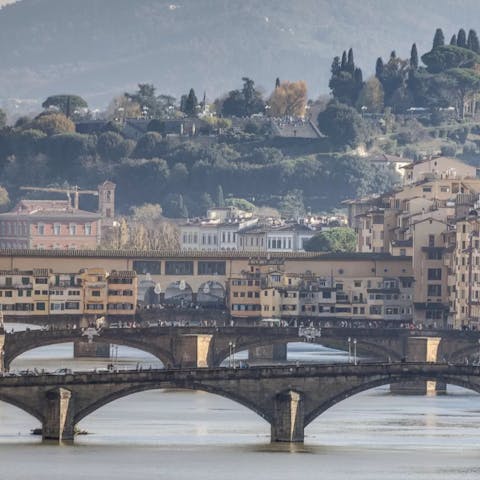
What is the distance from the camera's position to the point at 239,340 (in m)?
152

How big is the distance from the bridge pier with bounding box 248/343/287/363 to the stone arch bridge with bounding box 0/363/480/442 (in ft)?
146

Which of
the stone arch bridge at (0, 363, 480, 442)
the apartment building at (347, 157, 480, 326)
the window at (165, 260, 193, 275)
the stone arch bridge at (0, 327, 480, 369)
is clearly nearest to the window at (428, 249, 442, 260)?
the apartment building at (347, 157, 480, 326)

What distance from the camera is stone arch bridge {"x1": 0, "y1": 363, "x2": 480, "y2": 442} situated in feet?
373

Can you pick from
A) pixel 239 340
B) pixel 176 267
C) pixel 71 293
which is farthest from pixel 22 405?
pixel 176 267

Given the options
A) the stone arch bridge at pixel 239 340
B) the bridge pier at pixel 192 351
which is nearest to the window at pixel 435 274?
the stone arch bridge at pixel 239 340

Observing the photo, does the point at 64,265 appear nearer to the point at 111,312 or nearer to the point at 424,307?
the point at 111,312

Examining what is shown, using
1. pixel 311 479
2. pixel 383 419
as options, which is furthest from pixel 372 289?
pixel 311 479

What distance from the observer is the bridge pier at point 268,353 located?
164000 mm

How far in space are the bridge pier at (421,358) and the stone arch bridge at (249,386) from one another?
81.5 ft

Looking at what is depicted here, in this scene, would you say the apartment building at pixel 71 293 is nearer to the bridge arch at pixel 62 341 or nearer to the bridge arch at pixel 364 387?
the bridge arch at pixel 62 341

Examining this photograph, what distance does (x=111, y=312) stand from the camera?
179 m

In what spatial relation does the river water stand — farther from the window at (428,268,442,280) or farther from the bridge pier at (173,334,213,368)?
the window at (428,268,442,280)

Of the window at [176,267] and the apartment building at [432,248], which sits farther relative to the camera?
the window at [176,267]

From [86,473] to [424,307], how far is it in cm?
7354
